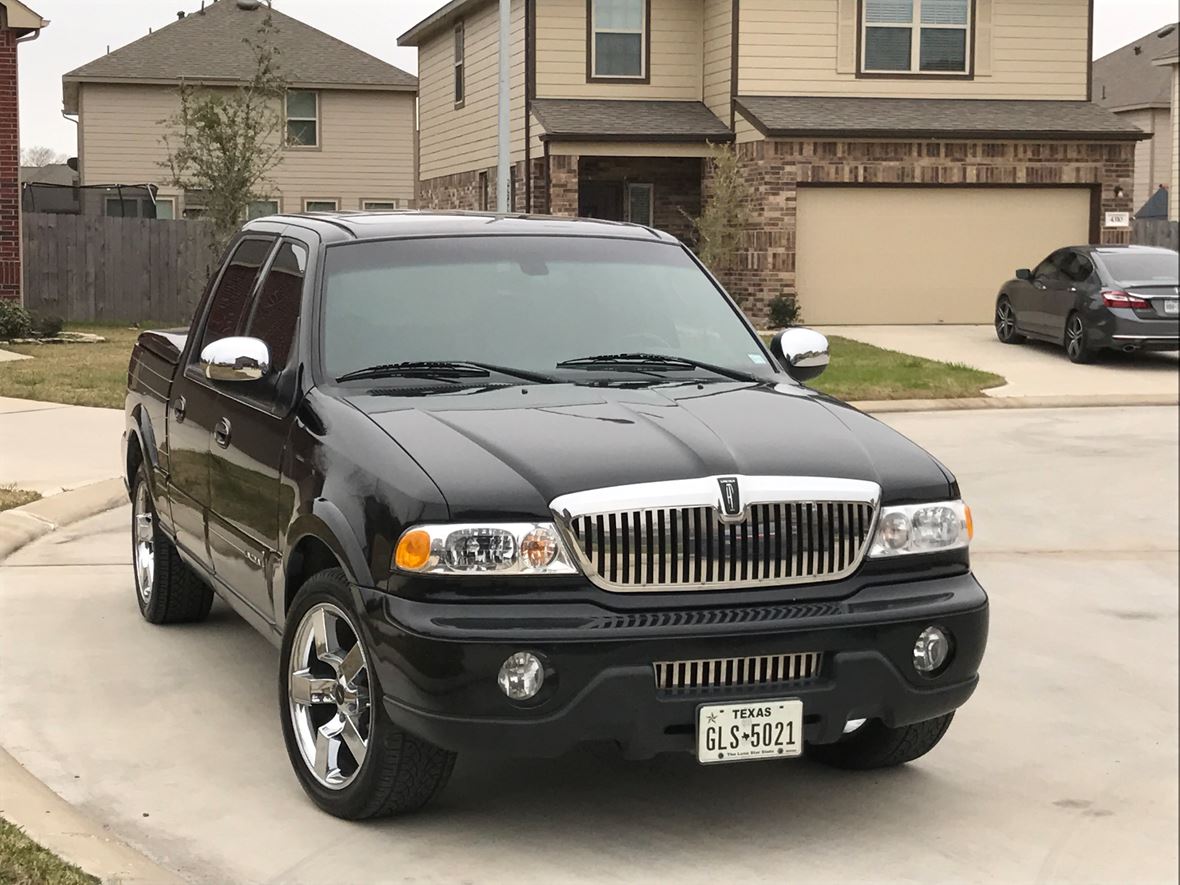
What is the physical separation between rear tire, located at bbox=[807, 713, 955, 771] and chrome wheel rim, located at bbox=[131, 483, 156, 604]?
3.55m

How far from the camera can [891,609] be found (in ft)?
16.1

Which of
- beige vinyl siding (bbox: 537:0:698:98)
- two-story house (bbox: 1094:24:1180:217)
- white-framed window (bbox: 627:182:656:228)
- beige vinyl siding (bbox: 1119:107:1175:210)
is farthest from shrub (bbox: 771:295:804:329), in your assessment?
beige vinyl siding (bbox: 1119:107:1175:210)

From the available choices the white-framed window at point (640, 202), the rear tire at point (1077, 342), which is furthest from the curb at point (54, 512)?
the white-framed window at point (640, 202)

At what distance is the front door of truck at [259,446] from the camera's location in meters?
5.76

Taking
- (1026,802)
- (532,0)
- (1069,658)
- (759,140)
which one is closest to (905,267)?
(759,140)

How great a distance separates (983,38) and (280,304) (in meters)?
25.6

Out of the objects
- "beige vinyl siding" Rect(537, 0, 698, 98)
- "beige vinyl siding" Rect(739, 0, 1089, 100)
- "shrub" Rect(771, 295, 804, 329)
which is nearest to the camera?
"shrub" Rect(771, 295, 804, 329)

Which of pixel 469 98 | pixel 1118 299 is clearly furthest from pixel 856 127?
pixel 469 98

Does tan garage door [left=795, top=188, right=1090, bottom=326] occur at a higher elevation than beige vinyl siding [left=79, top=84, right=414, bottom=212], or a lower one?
lower

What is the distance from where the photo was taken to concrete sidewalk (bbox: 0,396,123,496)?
12.2 metres

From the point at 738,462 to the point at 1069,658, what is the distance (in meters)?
3.02

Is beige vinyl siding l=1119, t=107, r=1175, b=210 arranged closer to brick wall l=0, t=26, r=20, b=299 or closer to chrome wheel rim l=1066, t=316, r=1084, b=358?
chrome wheel rim l=1066, t=316, r=1084, b=358

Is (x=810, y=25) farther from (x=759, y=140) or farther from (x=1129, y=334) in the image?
(x=1129, y=334)

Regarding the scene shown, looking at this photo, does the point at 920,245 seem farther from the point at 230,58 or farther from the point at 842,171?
the point at 230,58
